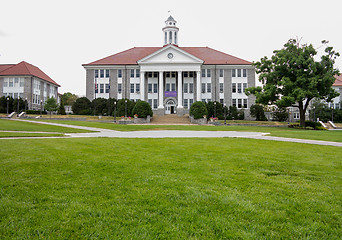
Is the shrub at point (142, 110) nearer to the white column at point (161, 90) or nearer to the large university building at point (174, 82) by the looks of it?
the white column at point (161, 90)

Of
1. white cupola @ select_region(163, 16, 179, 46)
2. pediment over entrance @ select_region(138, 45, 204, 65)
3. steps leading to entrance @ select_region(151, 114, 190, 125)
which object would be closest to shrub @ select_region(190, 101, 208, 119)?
steps leading to entrance @ select_region(151, 114, 190, 125)

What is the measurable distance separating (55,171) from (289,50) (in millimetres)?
37770

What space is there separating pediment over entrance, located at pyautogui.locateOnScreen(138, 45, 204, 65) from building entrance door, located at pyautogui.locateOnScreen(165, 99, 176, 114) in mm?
9034

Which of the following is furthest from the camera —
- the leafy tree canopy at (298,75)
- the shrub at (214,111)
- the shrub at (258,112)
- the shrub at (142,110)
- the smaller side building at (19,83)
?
the smaller side building at (19,83)

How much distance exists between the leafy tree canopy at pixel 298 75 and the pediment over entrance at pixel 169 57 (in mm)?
18412

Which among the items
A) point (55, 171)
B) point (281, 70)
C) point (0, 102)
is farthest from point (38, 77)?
point (55, 171)

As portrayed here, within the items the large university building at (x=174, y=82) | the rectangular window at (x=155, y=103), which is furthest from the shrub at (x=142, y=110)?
the rectangular window at (x=155, y=103)

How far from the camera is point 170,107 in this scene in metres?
51.9

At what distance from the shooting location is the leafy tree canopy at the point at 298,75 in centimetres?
3111

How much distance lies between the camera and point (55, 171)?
16.8ft

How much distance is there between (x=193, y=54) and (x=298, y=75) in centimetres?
2967

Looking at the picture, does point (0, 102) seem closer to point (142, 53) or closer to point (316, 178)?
point (142, 53)

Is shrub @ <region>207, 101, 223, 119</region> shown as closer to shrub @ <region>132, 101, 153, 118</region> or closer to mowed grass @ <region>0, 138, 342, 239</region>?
shrub @ <region>132, 101, 153, 118</region>

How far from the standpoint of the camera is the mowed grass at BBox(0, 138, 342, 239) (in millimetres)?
2725
